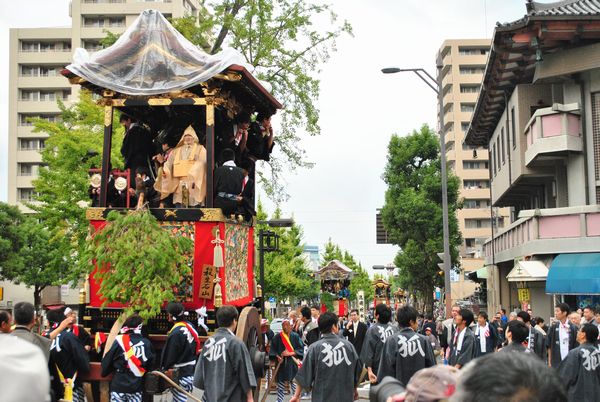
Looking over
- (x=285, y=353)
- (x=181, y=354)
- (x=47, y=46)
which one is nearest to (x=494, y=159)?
(x=285, y=353)

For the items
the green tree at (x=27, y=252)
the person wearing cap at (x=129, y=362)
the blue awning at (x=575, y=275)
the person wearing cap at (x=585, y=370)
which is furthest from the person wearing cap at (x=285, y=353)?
the green tree at (x=27, y=252)

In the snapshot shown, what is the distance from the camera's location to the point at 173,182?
1261cm

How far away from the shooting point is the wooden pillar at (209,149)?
1176cm

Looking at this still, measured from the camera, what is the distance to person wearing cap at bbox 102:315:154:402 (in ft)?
29.7

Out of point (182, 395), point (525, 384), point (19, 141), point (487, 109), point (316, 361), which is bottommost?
point (182, 395)

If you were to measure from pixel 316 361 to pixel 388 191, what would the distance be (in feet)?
122

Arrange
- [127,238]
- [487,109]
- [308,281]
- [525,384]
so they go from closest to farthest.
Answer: [525,384]
[127,238]
[487,109]
[308,281]

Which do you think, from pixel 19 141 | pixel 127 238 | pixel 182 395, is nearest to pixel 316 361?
Result: pixel 182 395

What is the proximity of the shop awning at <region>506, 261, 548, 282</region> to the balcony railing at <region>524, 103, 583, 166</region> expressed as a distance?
3.68 meters

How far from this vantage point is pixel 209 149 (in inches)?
471

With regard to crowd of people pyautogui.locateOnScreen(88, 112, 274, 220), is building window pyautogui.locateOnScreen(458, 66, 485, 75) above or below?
above

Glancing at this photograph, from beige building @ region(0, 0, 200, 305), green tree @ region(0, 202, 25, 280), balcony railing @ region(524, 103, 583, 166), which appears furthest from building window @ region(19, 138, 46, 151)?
balcony railing @ region(524, 103, 583, 166)

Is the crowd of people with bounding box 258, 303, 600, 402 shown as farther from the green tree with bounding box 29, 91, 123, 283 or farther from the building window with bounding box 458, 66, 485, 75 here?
the building window with bounding box 458, 66, 485, 75

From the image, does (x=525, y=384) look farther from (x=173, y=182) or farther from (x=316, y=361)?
(x=173, y=182)
